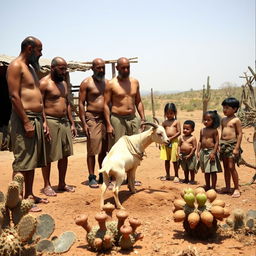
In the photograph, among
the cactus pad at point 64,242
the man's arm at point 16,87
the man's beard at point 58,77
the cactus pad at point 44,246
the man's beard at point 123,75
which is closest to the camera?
the cactus pad at point 44,246

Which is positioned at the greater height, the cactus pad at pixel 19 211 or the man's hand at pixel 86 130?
the man's hand at pixel 86 130

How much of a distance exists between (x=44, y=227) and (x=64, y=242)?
0.26 m

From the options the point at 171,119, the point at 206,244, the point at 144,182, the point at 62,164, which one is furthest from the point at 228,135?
the point at 62,164

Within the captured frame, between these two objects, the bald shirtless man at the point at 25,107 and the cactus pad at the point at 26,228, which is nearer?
the cactus pad at the point at 26,228

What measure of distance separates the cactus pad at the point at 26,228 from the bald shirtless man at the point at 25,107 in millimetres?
1801

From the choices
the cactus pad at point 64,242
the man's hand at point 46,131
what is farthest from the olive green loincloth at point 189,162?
the cactus pad at point 64,242

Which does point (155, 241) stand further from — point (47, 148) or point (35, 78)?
point (35, 78)

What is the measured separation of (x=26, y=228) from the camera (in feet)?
8.95

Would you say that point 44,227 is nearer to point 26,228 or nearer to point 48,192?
point 26,228

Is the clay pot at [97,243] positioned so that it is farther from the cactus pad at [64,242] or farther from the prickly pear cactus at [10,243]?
the prickly pear cactus at [10,243]

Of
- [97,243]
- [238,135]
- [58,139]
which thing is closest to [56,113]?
[58,139]

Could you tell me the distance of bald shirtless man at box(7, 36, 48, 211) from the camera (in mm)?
4340

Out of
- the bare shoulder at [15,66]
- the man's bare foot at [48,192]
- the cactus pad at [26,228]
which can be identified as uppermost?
the bare shoulder at [15,66]

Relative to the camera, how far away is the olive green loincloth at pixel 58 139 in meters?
5.29
